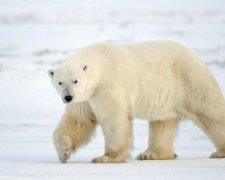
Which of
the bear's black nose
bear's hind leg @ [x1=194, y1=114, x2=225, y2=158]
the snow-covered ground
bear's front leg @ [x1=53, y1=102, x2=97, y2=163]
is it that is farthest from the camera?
bear's hind leg @ [x1=194, y1=114, x2=225, y2=158]

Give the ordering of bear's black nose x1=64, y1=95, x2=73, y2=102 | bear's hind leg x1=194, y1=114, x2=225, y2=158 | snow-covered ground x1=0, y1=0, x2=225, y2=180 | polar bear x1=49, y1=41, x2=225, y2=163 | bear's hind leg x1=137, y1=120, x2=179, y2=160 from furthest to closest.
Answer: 1. bear's hind leg x1=137, y1=120, x2=179, y2=160
2. bear's hind leg x1=194, y1=114, x2=225, y2=158
3. polar bear x1=49, y1=41, x2=225, y2=163
4. bear's black nose x1=64, y1=95, x2=73, y2=102
5. snow-covered ground x1=0, y1=0, x2=225, y2=180

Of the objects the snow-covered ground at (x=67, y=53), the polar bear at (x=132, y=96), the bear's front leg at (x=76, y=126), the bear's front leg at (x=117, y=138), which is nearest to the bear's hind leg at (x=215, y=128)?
the polar bear at (x=132, y=96)

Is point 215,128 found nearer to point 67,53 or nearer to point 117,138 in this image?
point 117,138

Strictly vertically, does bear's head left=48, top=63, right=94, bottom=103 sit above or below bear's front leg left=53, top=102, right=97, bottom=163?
above

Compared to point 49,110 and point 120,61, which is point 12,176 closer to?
point 120,61

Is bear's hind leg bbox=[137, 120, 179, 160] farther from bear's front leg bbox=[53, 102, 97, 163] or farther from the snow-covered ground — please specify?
bear's front leg bbox=[53, 102, 97, 163]

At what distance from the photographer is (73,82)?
6023 millimetres

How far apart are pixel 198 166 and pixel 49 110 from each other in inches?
218

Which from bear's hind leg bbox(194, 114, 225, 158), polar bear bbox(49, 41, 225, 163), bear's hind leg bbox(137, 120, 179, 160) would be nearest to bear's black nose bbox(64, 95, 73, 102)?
polar bear bbox(49, 41, 225, 163)

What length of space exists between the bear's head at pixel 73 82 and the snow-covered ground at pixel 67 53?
1.86ft

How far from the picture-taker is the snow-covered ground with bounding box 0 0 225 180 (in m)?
5.17

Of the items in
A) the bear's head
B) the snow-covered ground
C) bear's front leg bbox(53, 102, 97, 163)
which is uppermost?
the bear's head

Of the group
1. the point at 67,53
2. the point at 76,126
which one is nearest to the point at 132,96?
the point at 76,126

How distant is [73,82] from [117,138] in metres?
0.62
